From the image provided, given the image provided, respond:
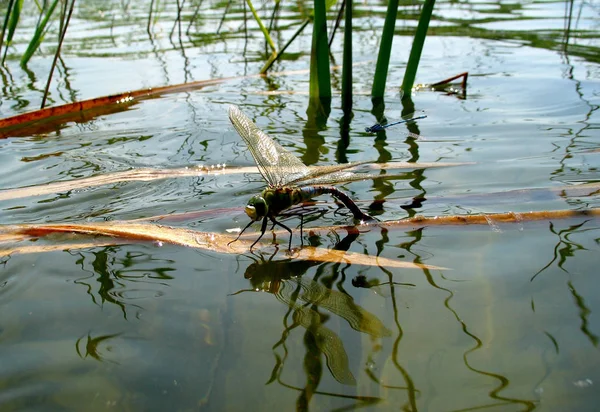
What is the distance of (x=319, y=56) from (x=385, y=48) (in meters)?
0.57

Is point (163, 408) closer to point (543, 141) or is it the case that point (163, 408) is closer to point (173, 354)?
point (173, 354)

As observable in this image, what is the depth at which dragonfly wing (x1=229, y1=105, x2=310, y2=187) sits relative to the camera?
3225 millimetres

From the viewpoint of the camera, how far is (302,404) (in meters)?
1.80

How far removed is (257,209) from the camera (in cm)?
288

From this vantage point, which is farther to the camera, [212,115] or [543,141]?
[212,115]

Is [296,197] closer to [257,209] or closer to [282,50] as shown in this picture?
[257,209]

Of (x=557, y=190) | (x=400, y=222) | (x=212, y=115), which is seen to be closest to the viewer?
(x=400, y=222)

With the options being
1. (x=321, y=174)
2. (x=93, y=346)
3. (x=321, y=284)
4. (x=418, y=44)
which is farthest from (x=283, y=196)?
(x=418, y=44)

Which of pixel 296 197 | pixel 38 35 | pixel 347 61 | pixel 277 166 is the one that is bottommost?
pixel 296 197

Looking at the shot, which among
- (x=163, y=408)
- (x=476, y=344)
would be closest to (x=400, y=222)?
(x=476, y=344)

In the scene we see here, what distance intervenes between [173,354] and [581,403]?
1356 millimetres

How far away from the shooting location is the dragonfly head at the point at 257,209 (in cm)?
287

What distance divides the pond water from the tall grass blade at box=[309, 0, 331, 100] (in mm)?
294

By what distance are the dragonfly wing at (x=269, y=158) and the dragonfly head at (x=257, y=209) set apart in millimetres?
266
